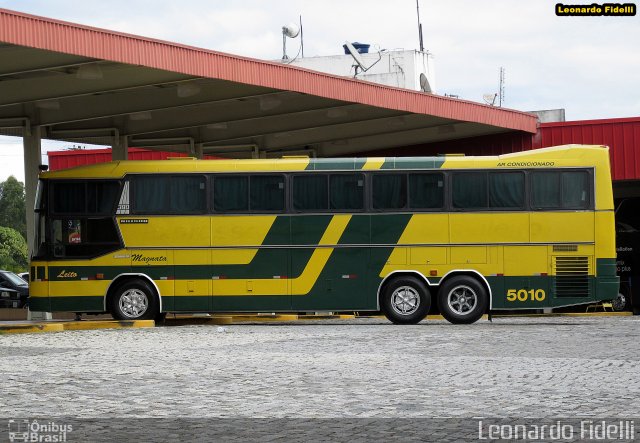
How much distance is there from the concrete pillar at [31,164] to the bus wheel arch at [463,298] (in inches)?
386

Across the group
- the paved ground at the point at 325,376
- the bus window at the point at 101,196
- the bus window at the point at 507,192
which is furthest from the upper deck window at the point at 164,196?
the bus window at the point at 507,192

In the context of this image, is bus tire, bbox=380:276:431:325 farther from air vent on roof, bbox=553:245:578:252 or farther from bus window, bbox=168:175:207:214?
bus window, bbox=168:175:207:214

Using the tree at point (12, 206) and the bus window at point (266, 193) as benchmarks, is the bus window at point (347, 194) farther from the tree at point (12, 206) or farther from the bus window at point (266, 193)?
the tree at point (12, 206)

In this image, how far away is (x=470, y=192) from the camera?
2506 centimetres

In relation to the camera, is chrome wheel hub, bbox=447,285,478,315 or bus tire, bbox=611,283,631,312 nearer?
chrome wheel hub, bbox=447,285,478,315

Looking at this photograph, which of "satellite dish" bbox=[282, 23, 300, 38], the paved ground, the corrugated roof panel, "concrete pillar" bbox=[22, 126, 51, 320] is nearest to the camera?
the paved ground

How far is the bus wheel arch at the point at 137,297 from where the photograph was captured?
83.2 feet

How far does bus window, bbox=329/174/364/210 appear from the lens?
82.7 ft

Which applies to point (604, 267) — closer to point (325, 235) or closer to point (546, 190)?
point (546, 190)

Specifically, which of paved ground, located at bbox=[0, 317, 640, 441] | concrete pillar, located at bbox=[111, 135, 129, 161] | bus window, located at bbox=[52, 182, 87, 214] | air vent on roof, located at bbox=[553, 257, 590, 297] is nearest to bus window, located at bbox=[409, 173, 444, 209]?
air vent on roof, located at bbox=[553, 257, 590, 297]

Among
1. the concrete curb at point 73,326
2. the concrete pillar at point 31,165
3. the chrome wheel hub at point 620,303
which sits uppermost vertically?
the concrete pillar at point 31,165

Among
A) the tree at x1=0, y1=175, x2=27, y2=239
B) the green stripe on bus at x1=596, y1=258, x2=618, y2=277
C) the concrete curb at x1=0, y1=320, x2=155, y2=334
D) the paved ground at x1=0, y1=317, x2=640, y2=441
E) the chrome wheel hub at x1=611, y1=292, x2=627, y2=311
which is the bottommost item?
the chrome wheel hub at x1=611, y1=292, x2=627, y2=311

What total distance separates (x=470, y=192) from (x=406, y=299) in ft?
8.13

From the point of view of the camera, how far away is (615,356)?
16453 millimetres
